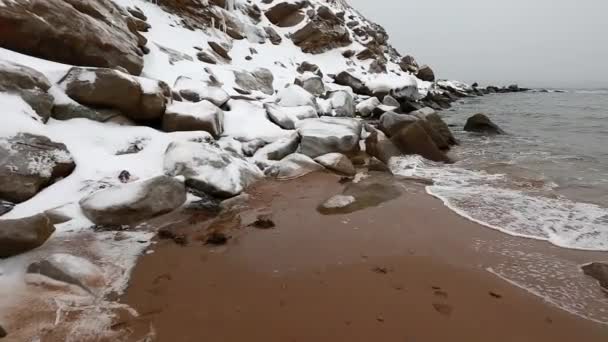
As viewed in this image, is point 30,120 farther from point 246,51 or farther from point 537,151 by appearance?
point 246,51

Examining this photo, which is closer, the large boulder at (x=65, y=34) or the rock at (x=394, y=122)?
the large boulder at (x=65, y=34)

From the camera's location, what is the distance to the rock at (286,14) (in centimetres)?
2617

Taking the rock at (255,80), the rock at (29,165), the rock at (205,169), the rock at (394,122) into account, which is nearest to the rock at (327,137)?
the rock at (394,122)

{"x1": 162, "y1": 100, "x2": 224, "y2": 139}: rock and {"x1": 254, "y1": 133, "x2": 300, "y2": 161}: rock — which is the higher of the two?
{"x1": 162, "y1": 100, "x2": 224, "y2": 139}: rock

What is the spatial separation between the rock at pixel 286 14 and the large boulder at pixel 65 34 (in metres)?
20.1

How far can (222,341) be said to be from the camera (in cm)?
247

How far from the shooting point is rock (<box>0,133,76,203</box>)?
157 inches

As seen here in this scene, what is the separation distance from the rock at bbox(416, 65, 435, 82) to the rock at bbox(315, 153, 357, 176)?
31327mm

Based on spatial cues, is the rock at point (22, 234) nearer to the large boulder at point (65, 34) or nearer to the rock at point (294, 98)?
the large boulder at point (65, 34)

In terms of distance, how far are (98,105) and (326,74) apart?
60.0 ft

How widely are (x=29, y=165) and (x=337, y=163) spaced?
4912 millimetres

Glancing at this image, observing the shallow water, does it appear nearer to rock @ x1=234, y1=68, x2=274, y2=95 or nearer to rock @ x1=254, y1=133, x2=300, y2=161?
rock @ x1=254, y1=133, x2=300, y2=161

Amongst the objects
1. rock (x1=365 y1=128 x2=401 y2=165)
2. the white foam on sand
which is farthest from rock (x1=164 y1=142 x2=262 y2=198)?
rock (x1=365 y1=128 x2=401 y2=165)

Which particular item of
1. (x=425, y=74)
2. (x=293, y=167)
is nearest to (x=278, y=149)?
(x=293, y=167)
